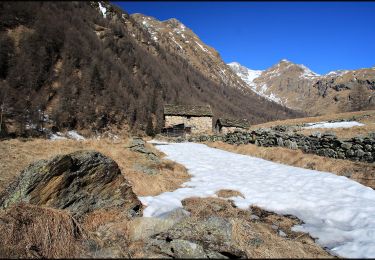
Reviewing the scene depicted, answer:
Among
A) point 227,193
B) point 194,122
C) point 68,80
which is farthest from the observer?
point 68,80

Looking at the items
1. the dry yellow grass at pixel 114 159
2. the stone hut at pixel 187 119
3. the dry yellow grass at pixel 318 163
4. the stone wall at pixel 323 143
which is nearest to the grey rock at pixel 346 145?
the stone wall at pixel 323 143

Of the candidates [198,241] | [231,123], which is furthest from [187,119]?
[198,241]

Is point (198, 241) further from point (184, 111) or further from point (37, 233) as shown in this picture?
point (184, 111)

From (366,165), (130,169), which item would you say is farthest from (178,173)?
(366,165)

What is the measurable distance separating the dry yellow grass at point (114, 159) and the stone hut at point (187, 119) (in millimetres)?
29209

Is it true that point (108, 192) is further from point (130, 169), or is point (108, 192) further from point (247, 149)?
point (247, 149)

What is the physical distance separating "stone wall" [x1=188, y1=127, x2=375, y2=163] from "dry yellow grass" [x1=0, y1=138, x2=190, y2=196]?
27.7 ft

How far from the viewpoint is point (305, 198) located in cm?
1033

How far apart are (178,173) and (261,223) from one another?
6.26 m

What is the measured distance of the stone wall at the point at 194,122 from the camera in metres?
45.8

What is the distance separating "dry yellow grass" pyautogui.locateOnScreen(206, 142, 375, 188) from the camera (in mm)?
13125

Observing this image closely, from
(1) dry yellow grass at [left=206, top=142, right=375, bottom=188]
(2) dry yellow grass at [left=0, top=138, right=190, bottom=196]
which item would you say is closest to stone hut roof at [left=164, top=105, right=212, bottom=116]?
(1) dry yellow grass at [left=206, top=142, right=375, bottom=188]

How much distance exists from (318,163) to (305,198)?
5.93 meters

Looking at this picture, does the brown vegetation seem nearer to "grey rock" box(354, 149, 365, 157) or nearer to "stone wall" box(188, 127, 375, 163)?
"grey rock" box(354, 149, 365, 157)
